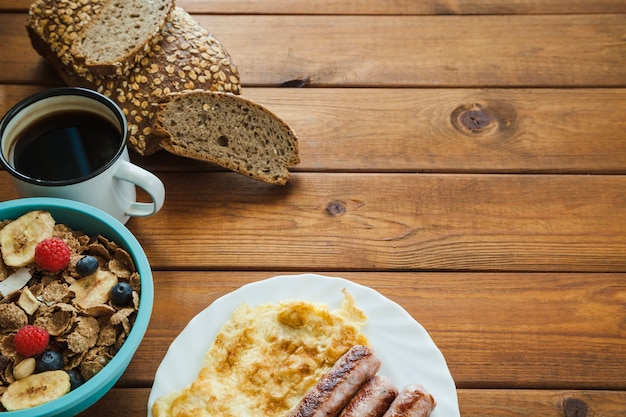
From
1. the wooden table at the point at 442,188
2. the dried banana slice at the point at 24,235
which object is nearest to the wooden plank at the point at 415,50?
the wooden table at the point at 442,188

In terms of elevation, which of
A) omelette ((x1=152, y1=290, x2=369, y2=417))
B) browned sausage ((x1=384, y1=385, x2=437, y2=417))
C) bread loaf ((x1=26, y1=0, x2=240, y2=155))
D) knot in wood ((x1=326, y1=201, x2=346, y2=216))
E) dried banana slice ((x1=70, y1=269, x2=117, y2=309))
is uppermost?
bread loaf ((x1=26, y1=0, x2=240, y2=155))

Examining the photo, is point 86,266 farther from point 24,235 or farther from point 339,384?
point 339,384

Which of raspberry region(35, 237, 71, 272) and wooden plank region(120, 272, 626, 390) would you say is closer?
raspberry region(35, 237, 71, 272)

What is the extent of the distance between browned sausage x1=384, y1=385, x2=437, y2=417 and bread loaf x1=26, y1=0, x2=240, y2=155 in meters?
0.94

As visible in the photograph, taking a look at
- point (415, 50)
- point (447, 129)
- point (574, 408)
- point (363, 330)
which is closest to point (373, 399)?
point (363, 330)

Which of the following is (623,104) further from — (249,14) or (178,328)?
(178,328)

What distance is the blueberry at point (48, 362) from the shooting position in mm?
1381

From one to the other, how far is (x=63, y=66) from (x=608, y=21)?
168 cm

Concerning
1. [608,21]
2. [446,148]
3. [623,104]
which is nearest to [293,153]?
[446,148]

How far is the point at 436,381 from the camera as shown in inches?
60.0

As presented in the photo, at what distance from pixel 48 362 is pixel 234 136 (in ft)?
2.55

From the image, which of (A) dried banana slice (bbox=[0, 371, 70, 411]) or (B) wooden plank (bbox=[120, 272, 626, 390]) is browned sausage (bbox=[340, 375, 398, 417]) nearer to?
(B) wooden plank (bbox=[120, 272, 626, 390])

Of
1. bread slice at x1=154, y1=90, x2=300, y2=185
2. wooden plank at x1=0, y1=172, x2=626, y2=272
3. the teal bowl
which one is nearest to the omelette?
the teal bowl

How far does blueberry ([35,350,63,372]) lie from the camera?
54.4 inches
